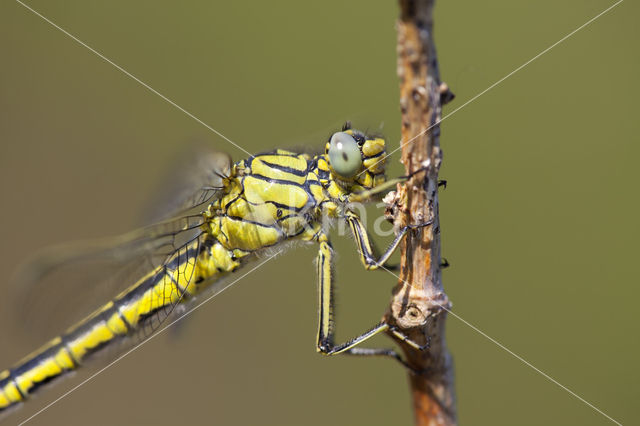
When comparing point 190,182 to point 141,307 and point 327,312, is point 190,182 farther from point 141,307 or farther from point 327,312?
point 327,312

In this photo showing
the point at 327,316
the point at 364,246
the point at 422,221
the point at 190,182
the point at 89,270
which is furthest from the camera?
the point at 89,270

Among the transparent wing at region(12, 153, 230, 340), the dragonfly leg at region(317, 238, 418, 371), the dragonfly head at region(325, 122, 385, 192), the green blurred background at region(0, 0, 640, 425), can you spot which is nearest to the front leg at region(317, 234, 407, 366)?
the dragonfly leg at region(317, 238, 418, 371)

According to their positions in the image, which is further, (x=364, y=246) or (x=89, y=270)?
(x=89, y=270)

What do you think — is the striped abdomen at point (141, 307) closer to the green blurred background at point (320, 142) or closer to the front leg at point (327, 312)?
the green blurred background at point (320, 142)

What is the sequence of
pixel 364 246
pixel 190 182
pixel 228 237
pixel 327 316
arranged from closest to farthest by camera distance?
pixel 364 246, pixel 327 316, pixel 190 182, pixel 228 237

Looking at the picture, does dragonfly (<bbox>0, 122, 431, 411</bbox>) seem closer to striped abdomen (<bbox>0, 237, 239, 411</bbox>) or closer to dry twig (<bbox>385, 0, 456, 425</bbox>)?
striped abdomen (<bbox>0, 237, 239, 411</bbox>)

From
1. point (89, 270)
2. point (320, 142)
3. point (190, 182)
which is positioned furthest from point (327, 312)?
point (89, 270)
